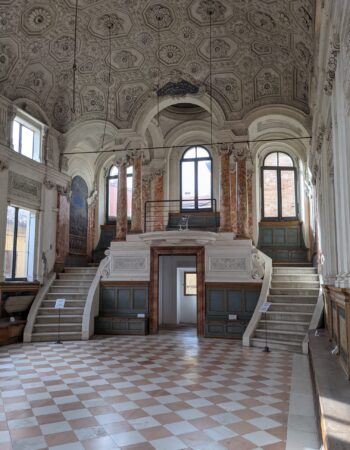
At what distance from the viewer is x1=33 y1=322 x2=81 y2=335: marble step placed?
39.4 feet

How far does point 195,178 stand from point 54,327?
8392mm

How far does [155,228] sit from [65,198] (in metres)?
3.42

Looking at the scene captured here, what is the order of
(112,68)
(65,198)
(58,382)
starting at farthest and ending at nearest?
(65,198), (112,68), (58,382)

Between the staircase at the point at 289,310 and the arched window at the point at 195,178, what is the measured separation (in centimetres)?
Result: 508

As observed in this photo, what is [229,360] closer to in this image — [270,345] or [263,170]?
[270,345]

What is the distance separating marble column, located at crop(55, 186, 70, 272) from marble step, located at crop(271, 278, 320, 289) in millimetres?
7166

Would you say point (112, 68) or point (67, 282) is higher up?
point (112, 68)

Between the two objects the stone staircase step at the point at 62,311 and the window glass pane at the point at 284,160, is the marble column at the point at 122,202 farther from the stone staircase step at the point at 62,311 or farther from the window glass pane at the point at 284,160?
the window glass pane at the point at 284,160

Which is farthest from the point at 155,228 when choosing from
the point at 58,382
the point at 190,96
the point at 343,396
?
the point at 343,396

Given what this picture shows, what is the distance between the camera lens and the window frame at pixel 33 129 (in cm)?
1299

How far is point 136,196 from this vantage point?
14.4 meters

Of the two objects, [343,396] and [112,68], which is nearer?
[343,396]

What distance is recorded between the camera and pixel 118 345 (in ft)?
36.5

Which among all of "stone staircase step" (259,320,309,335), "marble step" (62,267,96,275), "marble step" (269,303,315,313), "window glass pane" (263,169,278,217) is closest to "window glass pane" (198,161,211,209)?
"window glass pane" (263,169,278,217)
